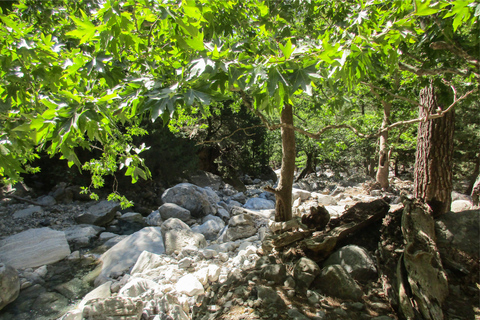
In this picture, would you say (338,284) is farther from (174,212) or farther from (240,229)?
(174,212)

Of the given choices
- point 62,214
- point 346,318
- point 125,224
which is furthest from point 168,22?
point 62,214

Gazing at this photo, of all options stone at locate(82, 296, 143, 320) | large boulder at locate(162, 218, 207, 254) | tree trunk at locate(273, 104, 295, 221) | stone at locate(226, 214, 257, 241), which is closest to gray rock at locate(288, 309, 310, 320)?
stone at locate(82, 296, 143, 320)

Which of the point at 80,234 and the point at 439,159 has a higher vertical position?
the point at 439,159

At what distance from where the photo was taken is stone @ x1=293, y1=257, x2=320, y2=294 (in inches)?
113

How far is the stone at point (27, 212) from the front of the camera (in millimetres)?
8381

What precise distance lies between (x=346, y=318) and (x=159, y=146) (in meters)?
10.2

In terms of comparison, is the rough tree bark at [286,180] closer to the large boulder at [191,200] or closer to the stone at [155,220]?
the stone at [155,220]

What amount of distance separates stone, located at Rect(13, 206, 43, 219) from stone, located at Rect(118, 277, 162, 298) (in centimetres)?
680

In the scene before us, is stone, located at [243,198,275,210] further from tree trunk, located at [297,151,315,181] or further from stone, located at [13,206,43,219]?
stone, located at [13,206,43,219]

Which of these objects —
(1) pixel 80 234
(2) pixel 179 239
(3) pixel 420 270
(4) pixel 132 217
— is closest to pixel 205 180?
(4) pixel 132 217

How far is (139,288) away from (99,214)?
226 inches

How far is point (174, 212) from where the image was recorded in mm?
8477

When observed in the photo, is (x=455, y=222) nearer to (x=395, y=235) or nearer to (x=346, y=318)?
(x=395, y=235)

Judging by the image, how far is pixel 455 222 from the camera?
3.11m
